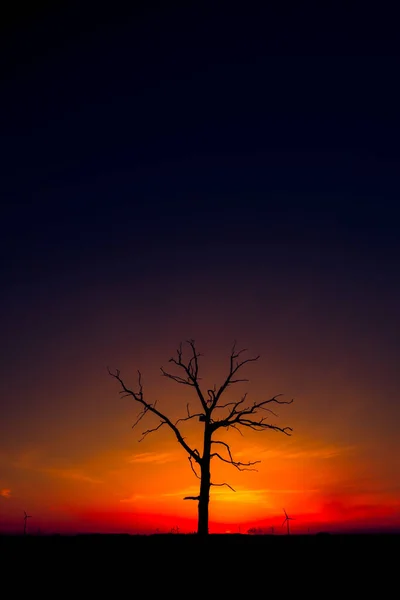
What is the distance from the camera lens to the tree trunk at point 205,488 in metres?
25.1

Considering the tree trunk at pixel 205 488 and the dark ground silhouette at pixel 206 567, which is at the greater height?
the tree trunk at pixel 205 488

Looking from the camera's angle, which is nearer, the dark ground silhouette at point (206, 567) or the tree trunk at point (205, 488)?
the dark ground silhouette at point (206, 567)

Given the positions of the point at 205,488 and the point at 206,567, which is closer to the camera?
the point at 206,567

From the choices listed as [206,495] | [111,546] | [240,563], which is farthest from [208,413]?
[240,563]

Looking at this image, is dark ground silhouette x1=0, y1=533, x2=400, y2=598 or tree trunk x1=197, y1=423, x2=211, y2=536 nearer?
dark ground silhouette x1=0, y1=533, x2=400, y2=598

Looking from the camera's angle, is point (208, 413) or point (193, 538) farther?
point (208, 413)

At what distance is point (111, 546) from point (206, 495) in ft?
30.4

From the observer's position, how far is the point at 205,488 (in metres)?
25.8

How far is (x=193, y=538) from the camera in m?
19.5

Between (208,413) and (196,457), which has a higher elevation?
(208,413)

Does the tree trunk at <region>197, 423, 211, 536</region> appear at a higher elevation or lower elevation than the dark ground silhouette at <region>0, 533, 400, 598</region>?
higher

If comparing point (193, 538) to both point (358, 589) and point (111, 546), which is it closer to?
point (111, 546)

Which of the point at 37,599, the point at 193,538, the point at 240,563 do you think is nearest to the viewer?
the point at 37,599

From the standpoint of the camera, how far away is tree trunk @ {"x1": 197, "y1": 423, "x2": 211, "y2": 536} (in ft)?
82.4
